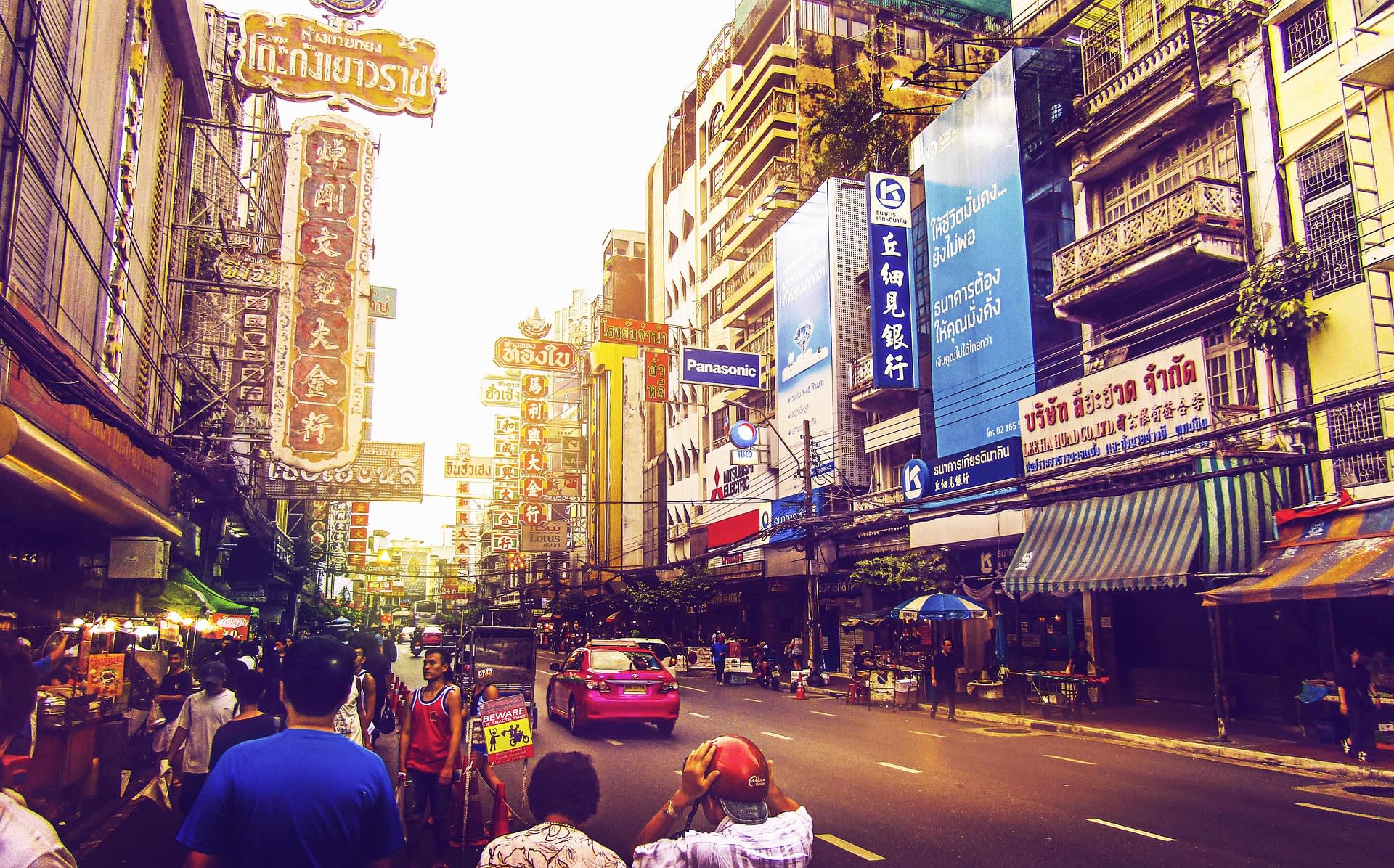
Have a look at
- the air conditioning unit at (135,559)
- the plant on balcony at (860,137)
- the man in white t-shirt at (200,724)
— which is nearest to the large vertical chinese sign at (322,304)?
the air conditioning unit at (135,559)

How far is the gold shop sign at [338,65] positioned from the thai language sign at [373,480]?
69.4 feet

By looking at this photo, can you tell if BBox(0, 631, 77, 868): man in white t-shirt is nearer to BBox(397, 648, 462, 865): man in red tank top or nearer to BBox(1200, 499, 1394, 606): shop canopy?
BBox(397, 648, 462, 865): man in red tank top

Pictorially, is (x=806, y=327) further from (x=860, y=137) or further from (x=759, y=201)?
(x=759, y=201)

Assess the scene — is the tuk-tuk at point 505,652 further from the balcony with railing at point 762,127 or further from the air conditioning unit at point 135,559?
the balcony with railing at point 762,127

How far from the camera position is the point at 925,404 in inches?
1284

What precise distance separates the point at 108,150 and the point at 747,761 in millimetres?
18635

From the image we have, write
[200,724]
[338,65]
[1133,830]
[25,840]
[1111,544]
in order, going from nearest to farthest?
[25,840]
[200,724]
[1133,830]
[1111,544]
[338,65]

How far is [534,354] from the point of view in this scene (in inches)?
2408

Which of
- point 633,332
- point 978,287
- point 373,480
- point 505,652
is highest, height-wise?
point 633,332

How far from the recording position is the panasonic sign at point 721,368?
40375 mm

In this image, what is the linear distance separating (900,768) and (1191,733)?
7.58 m

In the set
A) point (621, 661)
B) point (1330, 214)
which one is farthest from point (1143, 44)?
point (621, 661)

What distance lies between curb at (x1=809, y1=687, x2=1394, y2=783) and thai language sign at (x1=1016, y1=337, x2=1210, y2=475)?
213 inches

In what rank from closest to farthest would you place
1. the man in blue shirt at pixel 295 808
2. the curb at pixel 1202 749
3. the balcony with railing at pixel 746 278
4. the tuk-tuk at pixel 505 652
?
the man in blue shirt at pixel 295 808, the curb at pixel 1202 749, the tuk-tuk at pixel 505 652, the balcony with railing at pixel 746 278
